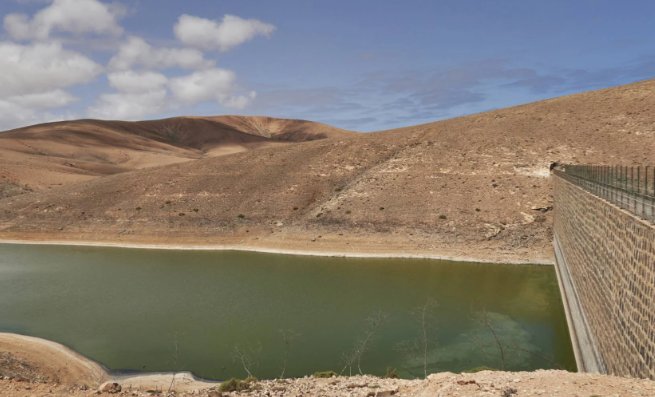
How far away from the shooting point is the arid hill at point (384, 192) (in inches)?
2090

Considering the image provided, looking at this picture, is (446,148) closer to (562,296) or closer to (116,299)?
(562,296)

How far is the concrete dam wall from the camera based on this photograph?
11422mm

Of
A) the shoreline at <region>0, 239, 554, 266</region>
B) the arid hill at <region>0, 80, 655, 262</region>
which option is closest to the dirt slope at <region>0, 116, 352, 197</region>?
the arid hill at <region>0, 80, 655, 262</region>

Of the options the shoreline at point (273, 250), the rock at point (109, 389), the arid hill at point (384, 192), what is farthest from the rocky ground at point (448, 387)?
the arid hill at point (384, 192)

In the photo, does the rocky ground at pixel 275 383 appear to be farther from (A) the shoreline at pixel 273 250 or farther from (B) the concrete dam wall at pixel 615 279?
(A) the shoreline at pixel 273 250

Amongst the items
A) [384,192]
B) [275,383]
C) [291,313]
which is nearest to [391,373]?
[275,383]

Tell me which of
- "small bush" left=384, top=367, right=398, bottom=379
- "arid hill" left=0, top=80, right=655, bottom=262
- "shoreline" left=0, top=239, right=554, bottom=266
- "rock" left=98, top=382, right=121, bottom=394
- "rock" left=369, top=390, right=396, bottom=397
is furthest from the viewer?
"arid hill" left=0, top=80, right=655, bottom=262

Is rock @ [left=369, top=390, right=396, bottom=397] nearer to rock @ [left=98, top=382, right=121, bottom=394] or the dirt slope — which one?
rock @ [left=98, top=382, right=121, bottom=394]

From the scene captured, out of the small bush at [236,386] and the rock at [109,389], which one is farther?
the small bush at [236,386]

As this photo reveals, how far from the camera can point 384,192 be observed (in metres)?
63.8

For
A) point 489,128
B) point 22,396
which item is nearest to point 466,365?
point 22,396

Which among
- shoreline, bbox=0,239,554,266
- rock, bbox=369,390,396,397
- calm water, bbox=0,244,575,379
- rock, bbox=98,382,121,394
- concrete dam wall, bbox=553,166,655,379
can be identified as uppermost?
concrete dam wall, bbox=553,166,655,379

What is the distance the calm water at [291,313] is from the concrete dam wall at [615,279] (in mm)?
4507

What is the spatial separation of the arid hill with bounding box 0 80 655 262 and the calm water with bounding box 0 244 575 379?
19.6ft
